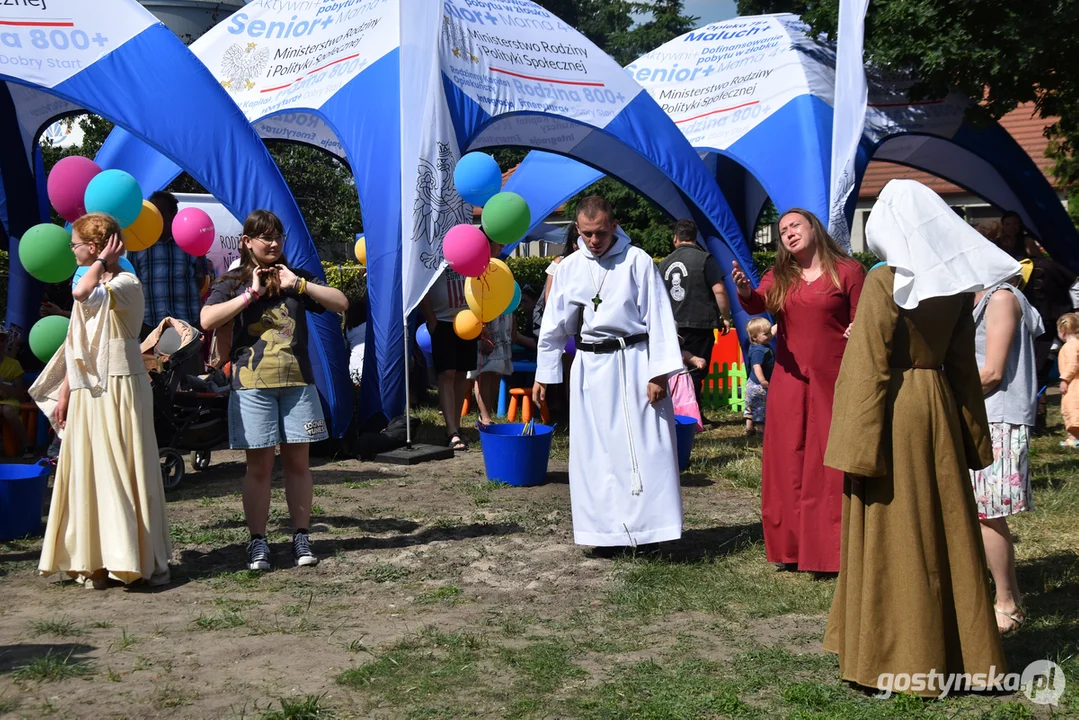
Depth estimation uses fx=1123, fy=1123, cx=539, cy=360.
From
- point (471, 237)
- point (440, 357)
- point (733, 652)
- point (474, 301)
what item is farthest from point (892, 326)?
point (440, 357)

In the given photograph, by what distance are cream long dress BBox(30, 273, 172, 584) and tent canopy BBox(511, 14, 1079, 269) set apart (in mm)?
8074

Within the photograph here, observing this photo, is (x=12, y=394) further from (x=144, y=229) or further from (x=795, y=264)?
(x=795, y=264)

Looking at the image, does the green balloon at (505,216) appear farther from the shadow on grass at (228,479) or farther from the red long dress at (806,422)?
the red long dress at (806,422)

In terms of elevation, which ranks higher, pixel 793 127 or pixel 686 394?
pixel 793 127

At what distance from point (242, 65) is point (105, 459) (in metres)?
6.15

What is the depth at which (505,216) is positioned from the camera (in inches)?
309

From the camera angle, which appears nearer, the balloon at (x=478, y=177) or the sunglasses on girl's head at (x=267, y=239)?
the sunglasses on girl's head at (x=267, y=239)

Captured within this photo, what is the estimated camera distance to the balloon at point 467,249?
781cm

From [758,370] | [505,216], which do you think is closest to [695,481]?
[758,370]

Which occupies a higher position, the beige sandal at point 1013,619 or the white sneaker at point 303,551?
the white sneaker at point 303,551

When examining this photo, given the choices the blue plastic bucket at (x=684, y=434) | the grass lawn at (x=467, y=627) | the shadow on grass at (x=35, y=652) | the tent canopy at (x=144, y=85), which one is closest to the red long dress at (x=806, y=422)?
the grass lawn at (x=467, y=627)

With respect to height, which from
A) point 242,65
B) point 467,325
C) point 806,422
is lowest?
point 806,422

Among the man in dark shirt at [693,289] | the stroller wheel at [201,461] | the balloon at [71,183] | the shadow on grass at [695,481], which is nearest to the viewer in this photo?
the balloon at [71,183]

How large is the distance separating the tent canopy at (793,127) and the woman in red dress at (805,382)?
645 cm
